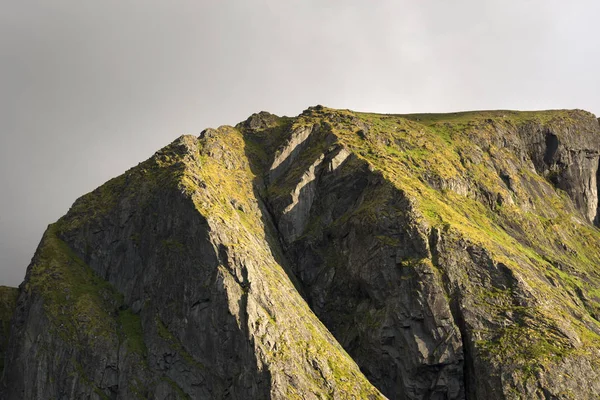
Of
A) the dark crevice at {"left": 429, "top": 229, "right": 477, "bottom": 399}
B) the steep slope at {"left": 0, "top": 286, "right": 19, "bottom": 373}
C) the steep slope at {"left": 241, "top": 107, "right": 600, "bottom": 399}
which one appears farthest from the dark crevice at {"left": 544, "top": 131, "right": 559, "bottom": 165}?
the steep slope at {"left": 0, "top": 286, "right": 19, "bottom": 373}

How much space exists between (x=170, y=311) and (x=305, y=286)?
2943cm

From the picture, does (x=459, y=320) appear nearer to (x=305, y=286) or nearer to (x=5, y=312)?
(x=305, y=286)

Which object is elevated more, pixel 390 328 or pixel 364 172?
pixel 364 172

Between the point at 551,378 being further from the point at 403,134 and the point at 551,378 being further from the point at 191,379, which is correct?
the point at 403,134

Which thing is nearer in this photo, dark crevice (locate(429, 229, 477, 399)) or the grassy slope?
dark crevice (locate(429, 229, 477, 399))

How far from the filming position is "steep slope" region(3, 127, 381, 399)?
80188 mm

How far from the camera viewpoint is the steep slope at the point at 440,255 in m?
81.8

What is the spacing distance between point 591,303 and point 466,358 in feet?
115

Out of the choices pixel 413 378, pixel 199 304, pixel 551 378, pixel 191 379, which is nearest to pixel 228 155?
pixel 199 304

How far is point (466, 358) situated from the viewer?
8356 centimetres

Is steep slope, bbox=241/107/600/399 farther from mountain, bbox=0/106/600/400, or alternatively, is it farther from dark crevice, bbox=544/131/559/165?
dark crevice, bbox=544/131/559/165

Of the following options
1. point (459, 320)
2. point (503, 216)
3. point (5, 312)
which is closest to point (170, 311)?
point (5, 312)

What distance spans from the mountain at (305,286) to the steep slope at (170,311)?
33 centimetres

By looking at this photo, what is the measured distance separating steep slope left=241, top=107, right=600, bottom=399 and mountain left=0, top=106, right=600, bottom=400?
0.35m
